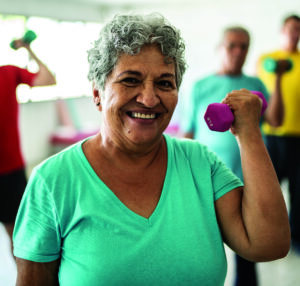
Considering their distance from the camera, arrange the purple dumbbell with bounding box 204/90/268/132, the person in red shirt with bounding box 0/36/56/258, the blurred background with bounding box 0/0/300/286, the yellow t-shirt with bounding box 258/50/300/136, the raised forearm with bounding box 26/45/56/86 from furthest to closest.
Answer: the blurred background with bounding box 0/0/300/286, the yellow t-shirt with bounding box 258/50/300/136, the raised forearm with bounding box 26/45/56/86, the person in red shirt with bounding box 0/36/56/258, the purple dumbbell with bounding box 204/90/268/132

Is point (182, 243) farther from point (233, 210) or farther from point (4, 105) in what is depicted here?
point (4, 105)

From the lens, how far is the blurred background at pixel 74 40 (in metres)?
5.86

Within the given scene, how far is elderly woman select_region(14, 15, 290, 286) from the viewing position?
0.96m

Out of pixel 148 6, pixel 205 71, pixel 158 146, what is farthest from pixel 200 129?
pixel 148 6

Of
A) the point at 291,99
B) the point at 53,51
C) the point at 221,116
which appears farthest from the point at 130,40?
the point at 53,51

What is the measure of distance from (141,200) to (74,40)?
21.4 feet

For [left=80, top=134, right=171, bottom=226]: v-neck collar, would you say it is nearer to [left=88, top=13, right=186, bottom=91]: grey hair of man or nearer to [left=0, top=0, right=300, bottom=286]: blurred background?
[left=88, top=13, right=186, bottom=91]: grey hair of man

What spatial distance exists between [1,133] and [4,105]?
0.60ft

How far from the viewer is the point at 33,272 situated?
0.98m

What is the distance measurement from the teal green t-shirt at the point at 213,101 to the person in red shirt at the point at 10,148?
114cm

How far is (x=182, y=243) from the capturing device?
0.99 metres

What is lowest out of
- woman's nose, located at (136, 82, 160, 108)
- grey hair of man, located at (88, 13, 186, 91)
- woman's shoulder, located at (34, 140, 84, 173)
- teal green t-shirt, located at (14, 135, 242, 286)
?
teal green t-shirt, located at (14, 135, 242, 286)

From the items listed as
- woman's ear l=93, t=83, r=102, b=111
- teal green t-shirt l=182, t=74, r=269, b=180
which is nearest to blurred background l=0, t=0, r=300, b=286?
teal green t-shirt l=182, t=74, r=269, b=180

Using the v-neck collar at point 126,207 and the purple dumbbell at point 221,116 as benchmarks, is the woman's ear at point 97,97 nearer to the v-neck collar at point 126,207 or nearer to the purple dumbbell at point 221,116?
the v-neck collar at point 126,207
